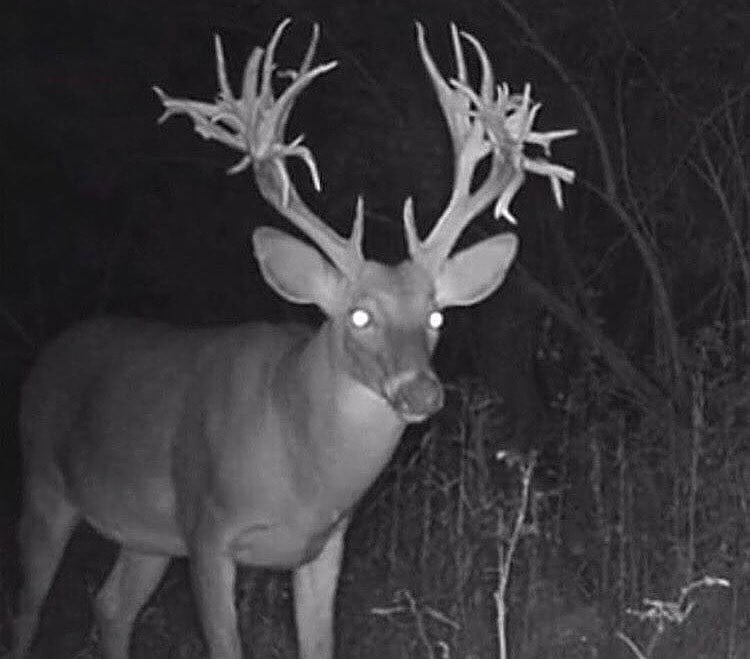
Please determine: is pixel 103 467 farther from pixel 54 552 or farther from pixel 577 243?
pixel 577 243

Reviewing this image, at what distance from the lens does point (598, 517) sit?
35.1 ft

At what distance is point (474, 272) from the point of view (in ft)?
30.7

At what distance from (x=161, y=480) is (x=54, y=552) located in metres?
0.81

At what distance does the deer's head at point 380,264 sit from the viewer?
8773mm

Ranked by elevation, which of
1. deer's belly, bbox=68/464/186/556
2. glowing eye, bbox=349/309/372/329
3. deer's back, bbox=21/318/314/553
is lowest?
deer's belly, bbox=68/464/186/556

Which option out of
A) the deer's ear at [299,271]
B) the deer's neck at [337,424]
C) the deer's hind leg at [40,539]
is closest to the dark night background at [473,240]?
the deer's hind leg at [40,539]

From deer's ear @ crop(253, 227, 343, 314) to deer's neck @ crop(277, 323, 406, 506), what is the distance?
103 millimetres

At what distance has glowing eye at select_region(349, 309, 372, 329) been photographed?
348 inches

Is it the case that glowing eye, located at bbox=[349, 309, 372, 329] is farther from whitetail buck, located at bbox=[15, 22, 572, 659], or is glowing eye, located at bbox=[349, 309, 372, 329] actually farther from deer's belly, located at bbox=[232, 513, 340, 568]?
deer's belly, located at bbox=[232, 513, 340, 568]

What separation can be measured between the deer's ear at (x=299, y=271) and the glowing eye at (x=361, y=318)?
0.18 meters

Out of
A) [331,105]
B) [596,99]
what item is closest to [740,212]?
[596,99]

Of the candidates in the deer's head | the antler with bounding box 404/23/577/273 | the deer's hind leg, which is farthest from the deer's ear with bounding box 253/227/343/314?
the deer's hind leg

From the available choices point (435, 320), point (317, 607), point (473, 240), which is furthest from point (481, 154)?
point (473, 240)

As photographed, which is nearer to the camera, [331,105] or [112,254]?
[331,105]
